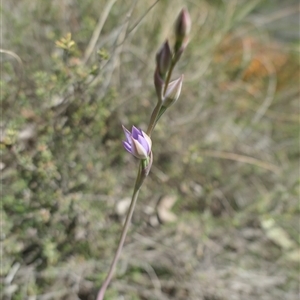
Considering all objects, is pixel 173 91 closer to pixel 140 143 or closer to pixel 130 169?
pixel 140 143

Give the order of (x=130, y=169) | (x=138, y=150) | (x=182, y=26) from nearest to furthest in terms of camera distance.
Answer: (x=182, y=26) → (x=138, y=150) → (x=130, y=169)

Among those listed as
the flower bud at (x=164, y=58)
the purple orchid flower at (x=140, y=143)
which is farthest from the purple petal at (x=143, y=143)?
the flower bud at (x=164, y=58)

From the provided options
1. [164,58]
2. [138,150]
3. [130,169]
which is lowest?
[130,169]

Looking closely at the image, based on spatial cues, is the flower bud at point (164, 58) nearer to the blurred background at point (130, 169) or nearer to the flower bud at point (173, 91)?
the flower bud at point (173, 91)

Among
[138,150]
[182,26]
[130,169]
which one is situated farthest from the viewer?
[130,169]

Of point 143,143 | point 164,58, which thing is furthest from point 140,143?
point 164,58

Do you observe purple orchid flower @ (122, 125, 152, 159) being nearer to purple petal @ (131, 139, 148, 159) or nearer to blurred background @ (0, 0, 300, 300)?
purple petal @ (131, 139, 148, 159)
